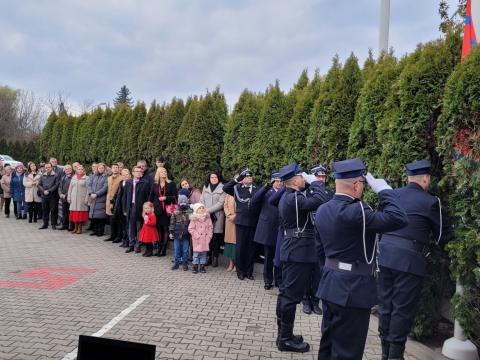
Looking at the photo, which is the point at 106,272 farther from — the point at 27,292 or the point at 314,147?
the point at 314,147

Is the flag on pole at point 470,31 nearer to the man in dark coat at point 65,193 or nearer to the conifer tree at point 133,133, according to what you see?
the conifer tree at point 133,133

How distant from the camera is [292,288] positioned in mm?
4977

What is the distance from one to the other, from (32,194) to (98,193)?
365 cm

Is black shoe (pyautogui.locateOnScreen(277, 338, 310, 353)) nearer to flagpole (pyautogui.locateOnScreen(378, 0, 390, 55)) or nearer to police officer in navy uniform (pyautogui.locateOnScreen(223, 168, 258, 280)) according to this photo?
police officer in navy uniform (pyautogui.locateOnScreen(223, 168, 258, 280))

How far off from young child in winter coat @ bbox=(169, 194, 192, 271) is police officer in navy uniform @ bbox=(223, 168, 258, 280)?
3.33 feet

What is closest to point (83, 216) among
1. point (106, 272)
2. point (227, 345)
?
point (106, 272)

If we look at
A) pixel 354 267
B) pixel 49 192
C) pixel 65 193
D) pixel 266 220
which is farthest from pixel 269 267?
pixel 49 192

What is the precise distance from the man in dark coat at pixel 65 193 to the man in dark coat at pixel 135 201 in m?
3.28

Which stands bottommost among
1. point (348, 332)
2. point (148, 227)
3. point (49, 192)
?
point (348, 332)

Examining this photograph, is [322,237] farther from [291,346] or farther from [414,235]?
[291,346]

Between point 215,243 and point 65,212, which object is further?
point 65,212

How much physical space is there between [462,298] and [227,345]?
2.44 meters

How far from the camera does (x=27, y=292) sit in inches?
270

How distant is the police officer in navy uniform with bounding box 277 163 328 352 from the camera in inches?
195
